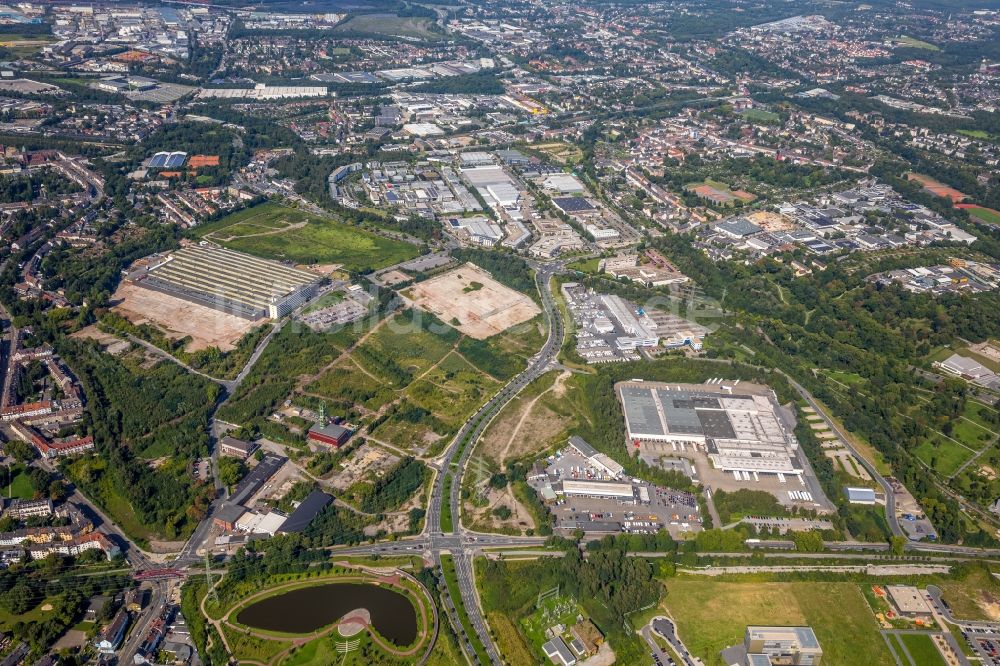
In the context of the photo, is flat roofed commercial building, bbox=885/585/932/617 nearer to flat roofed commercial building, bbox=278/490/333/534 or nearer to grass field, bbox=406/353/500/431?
grass field, bbox=406/353/500/431

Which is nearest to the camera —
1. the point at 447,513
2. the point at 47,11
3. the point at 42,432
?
the point at 447,513

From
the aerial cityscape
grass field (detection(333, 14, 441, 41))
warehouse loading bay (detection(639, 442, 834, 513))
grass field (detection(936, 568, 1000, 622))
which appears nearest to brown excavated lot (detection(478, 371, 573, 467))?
the aerial cityscape

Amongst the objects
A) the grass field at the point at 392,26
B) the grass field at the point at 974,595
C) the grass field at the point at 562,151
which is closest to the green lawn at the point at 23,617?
the grass field at the point at 974,595

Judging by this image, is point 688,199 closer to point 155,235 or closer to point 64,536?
point 155,235

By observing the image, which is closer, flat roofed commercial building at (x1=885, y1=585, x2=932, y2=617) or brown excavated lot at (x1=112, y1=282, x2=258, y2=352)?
flat roofed commercial building at (x1=885, y1=585, x2=932, y2=617)

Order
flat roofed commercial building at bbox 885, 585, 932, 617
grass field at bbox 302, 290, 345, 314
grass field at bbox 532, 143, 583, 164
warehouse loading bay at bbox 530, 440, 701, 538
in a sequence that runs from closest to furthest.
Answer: flat roofed commercial building at bbox 885, 585, 932, 617, warehouse loading bay at bbox 530, 440, 701, 538, grass field at bbox 302, 290, 345, 314, grass field at bbox 532, 143, 583, 164

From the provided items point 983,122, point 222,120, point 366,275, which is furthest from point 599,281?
point 983,122
